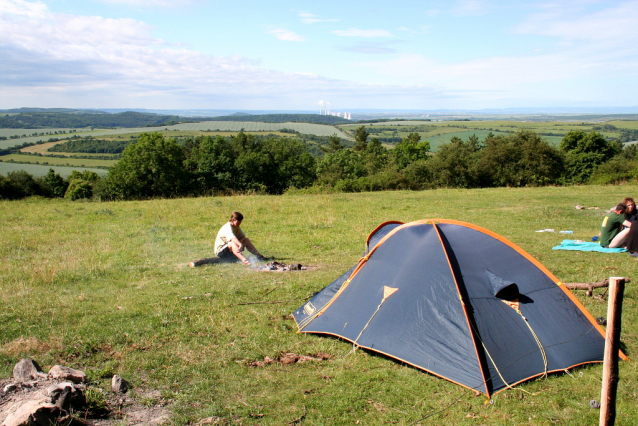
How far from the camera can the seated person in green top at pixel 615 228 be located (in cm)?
1122

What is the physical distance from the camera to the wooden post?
3178 millimetres

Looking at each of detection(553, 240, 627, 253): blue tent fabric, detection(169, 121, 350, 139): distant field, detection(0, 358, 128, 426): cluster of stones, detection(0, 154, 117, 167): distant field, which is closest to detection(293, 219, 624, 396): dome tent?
detection(0, 358, 128, 426): cluster of stones

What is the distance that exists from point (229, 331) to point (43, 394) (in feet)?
9.23

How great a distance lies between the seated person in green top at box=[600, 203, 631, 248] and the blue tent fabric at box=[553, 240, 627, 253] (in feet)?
0.57

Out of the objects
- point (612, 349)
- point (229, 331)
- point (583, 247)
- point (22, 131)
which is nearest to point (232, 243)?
point (229, 331)

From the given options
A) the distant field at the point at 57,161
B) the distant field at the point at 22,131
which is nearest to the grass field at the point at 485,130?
the distant field at the point at 57,161

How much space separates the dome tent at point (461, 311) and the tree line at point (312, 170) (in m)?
23.5

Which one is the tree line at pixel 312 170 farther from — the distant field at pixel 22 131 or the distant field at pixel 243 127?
the distant field at pixel 22 131

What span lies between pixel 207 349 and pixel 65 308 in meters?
3.17

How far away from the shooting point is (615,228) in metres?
11.5

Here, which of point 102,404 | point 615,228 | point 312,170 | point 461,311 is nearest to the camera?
point 102,404

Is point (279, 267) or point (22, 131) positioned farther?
Result: point (22, 131)

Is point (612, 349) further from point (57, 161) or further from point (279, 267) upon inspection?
point (57, 161)

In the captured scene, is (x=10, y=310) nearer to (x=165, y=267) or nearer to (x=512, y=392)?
(x=165, y=267)
